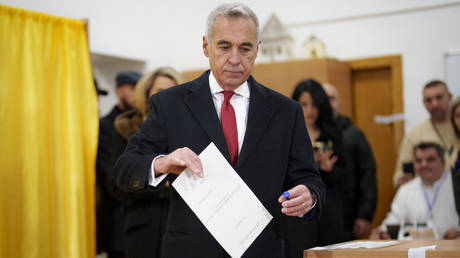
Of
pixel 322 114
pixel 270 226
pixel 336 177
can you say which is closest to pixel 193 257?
pixel 270 226

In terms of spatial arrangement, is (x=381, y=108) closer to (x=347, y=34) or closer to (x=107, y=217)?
(x=347, y=34)

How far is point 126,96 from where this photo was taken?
148 inches

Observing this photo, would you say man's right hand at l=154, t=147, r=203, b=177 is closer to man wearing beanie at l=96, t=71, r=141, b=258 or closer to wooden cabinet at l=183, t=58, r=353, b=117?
man wearing beanie at l=96, t=71, r=141, b=258

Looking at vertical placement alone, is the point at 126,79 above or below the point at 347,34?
below

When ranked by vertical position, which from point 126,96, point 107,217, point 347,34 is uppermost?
point 347,34

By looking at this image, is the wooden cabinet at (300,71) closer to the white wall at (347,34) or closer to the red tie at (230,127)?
the white wall at (347,34)

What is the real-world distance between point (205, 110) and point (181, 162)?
271 mm

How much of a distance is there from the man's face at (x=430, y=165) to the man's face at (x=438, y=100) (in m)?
0.65

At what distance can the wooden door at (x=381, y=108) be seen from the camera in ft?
17.7

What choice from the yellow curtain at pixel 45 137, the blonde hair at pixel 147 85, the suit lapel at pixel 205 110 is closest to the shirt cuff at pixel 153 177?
the suit lapel at pixel 205 110

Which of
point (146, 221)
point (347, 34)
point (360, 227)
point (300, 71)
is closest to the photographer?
point (146, 221)

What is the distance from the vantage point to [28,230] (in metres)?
2.26

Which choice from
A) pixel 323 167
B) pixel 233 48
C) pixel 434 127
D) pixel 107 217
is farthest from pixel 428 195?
pixel 233 48

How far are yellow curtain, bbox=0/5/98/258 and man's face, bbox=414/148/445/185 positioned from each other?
7.30 ft
